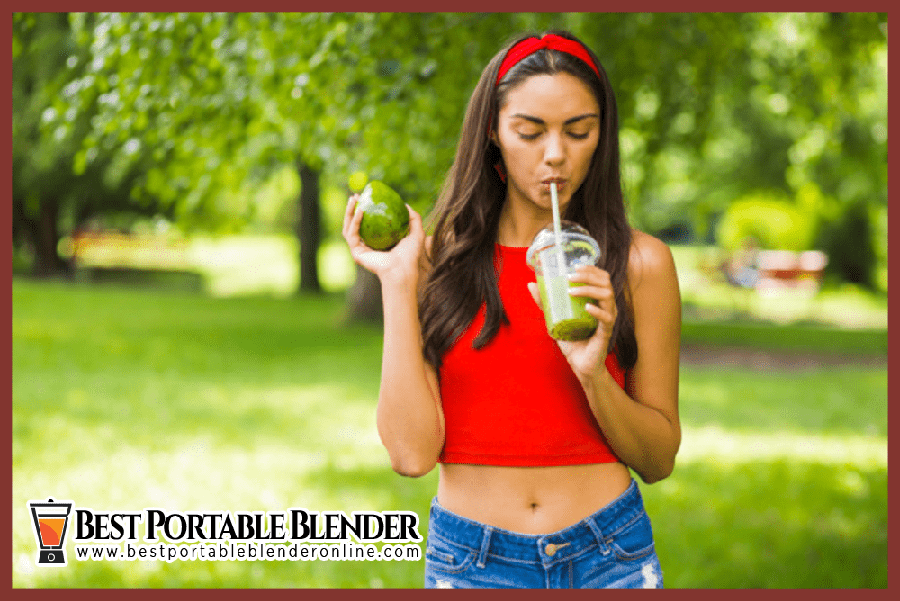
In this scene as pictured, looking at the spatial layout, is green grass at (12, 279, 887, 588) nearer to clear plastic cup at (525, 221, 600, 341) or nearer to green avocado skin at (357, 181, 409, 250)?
green avocado skin at (357, 181, 409, 250)

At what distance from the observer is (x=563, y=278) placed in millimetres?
1892

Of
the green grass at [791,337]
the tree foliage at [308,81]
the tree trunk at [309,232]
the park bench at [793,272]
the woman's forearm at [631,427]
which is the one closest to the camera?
the woman's forearm at [631,427]

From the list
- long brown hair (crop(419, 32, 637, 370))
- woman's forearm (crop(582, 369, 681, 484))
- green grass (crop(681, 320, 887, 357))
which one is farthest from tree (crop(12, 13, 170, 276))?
green grass (crop(681, 320, 887, 357))

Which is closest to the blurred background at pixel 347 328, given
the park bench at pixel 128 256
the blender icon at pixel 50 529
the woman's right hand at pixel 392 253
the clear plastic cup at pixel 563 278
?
the blender icon at pixel 50 529

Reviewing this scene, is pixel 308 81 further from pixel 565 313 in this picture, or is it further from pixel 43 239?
pixel 43 239

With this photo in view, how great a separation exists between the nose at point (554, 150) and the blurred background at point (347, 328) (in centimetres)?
61

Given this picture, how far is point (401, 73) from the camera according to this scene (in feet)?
14.1

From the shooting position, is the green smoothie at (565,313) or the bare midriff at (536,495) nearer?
the green smoothie at (565,313)

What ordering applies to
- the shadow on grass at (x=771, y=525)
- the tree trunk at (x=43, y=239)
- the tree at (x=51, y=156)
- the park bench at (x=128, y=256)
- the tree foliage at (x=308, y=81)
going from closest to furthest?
the tree foliage at (x=308, y=81) → the tree at (x=51, y=156) → the shadow on grass at (x=771, y=525) → the tree trunk at (x=43, y=239) → the park bench at (x=128, y=256)

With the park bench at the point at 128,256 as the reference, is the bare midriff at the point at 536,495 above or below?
below

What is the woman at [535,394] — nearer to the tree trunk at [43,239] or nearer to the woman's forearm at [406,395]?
the woman's forearm at [406,395]

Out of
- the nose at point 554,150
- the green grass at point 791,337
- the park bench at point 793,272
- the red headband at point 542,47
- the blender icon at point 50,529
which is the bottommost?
the blender icon at point 50,529

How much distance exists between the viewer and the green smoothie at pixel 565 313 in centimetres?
186

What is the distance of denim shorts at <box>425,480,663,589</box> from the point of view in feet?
6.64
